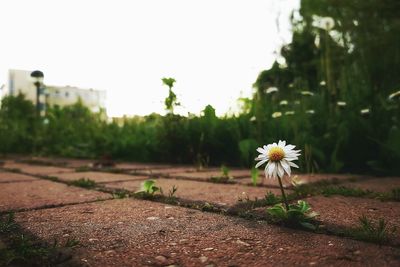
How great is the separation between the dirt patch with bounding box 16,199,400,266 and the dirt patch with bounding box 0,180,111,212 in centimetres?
18

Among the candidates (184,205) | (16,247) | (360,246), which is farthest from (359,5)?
(16,247)

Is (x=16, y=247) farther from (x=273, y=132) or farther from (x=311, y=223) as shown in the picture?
(x=273, y=132)

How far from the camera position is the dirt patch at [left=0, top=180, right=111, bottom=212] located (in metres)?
1.40

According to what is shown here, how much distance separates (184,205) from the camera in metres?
1.37

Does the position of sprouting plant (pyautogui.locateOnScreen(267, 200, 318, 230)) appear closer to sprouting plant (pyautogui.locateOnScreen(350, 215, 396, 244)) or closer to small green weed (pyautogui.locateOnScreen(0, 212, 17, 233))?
sprouting plant (pyautogui.locateOnScreen(350, 215, 396, 244))

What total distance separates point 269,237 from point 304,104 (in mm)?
2514

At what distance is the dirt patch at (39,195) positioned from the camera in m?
1.40

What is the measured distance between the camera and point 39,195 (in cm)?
164

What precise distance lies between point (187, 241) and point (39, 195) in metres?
1.01

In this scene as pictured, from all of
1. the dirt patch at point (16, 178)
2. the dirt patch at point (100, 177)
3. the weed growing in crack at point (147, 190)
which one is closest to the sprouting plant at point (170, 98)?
the dirt patch at point (100, 177)

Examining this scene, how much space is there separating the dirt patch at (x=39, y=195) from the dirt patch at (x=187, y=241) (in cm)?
18

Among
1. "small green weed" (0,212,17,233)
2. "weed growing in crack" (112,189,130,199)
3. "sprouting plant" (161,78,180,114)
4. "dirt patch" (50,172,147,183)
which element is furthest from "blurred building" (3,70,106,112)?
"small green weed" (0,212,17,233)

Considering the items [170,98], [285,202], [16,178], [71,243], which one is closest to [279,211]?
[285,202]

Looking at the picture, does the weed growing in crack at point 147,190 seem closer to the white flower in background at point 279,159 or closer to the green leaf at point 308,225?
the white flower in background at point 279,159
